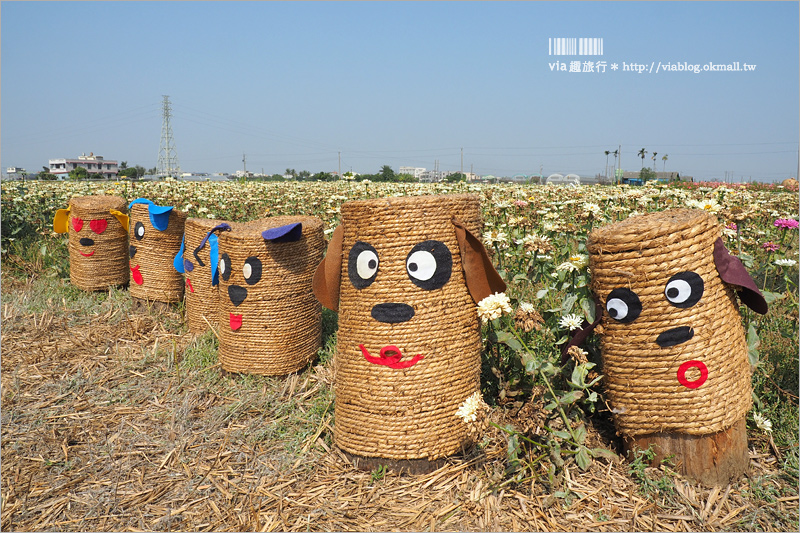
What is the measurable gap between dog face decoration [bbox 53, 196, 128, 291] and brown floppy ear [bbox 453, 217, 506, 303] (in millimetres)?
4050

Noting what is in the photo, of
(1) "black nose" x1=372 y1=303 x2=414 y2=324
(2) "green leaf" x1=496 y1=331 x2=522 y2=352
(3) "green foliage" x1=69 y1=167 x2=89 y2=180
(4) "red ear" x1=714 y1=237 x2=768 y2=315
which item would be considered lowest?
(2) "green leaf" x1=496 y1=331 x2=522 y2=352

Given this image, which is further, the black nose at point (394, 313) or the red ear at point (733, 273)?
the black nose at point (394, 313)

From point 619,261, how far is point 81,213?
4928 mm

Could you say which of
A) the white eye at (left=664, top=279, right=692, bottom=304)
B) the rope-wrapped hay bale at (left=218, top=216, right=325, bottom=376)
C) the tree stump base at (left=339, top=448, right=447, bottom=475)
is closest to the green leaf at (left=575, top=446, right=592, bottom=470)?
the tree stump base at (left=339, top=448, right=447, bottom=475)

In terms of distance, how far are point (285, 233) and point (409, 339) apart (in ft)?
4.00

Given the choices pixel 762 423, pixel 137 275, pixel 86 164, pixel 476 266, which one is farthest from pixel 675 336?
pixel 86 164

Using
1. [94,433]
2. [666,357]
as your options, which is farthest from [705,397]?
[94,433]

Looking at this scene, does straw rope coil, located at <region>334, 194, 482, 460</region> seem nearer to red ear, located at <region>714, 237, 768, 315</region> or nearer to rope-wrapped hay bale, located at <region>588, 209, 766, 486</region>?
rope-wrapped hay bale, located at <region>588, 209, 766, 486</region>

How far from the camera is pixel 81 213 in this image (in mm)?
5031

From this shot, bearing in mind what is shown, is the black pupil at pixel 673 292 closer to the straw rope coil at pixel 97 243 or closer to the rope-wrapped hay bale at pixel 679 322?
the rope-wrapped hay bale at pixel 679 322

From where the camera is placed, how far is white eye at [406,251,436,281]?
2.29 metres

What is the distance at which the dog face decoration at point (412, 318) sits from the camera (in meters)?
2.30

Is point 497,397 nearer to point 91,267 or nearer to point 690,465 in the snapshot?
point 690,465

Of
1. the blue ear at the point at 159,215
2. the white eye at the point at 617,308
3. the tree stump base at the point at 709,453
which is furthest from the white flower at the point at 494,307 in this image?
the blue ear at the point at 159,215
